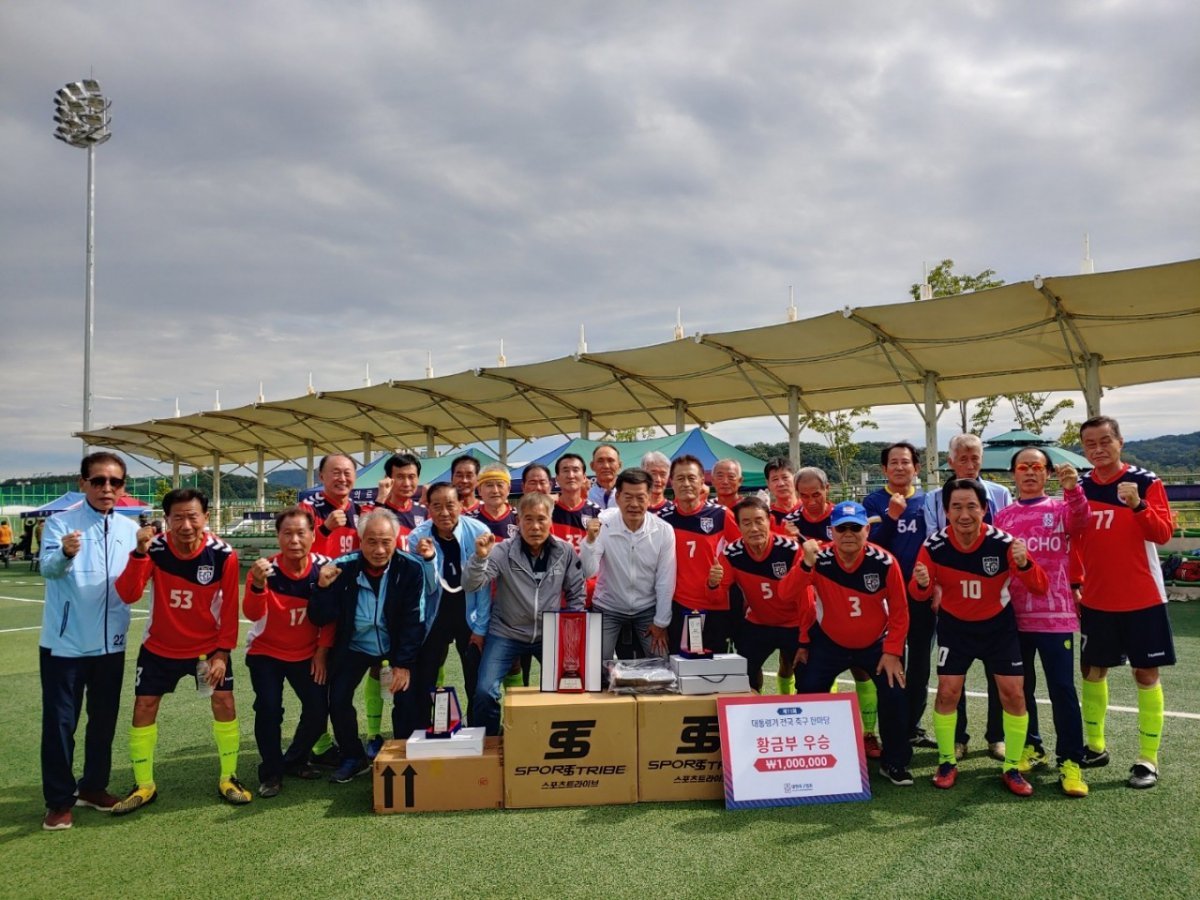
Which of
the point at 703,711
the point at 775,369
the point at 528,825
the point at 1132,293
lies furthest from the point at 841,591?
the point at 775,369

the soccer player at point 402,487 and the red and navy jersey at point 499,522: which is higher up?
the soccer player at point 402,487

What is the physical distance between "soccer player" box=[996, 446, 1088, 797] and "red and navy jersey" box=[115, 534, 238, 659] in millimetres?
4423

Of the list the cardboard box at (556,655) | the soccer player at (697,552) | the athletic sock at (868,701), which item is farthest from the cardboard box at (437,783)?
the athletic sock at (868,701)

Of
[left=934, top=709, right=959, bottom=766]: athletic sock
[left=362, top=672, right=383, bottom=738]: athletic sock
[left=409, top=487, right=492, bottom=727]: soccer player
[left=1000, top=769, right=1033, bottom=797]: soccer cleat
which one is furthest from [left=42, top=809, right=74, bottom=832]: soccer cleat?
[left=1000, top=769, right=1033, bottom=797]: soccer cleat

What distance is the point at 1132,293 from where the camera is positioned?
33.8 feet

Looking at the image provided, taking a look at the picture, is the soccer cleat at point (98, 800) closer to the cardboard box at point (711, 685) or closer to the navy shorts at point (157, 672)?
Answer: the navy shorts at point (157, 672)

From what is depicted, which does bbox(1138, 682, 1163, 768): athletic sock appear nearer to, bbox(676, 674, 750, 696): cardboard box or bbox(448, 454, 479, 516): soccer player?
bbox(676, 674, 750, 696): cardboard box

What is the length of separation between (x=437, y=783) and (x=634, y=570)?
1.69 m

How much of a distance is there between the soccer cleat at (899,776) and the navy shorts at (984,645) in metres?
0.58

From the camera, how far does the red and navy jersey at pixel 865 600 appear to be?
4.37m

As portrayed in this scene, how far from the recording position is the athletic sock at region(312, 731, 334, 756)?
4848 millimetres

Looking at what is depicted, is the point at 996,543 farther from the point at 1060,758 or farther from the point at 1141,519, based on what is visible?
the point at 1060,758

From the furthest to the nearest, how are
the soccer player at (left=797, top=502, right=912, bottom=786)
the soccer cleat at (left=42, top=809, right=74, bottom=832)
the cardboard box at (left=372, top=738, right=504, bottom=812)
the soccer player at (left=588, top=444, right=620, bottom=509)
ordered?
the soccer player at (left=588, top=444, right=620, bottom=509) → the soccer player at (left=797, top=502, right=912, bottom=786) → the cardboard box at (left=372, top=738, right=504, bottom=812) → the soccer cleat at (left=42, top=809, right=74, bottom=832)

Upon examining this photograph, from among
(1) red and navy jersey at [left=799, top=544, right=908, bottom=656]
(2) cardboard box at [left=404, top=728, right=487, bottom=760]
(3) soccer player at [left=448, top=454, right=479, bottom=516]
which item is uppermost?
(3) soccer player at [left=448, top=454, right=479, bottom=516]
